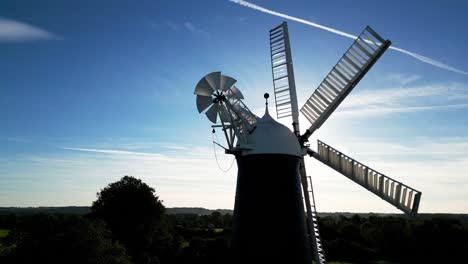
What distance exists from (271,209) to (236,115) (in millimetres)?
4831

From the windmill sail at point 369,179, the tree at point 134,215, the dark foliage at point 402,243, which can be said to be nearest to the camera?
the windmill sail at point 369,179

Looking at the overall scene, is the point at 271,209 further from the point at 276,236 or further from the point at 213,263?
the point at 213,263

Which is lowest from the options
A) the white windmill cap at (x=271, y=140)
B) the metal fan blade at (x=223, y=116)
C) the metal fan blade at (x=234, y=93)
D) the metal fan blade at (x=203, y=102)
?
the white windmill cap at (x=271, y=140)

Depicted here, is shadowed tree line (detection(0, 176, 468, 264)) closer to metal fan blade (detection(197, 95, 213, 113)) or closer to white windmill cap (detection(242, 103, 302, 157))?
white windmill cap (detection(242, 103, 302, 157))

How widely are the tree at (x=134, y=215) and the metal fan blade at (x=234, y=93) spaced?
28974mm

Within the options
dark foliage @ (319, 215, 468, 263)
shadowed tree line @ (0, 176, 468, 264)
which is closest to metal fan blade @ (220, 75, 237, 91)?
shadowed tree line @ (0, 176, 468, 264)

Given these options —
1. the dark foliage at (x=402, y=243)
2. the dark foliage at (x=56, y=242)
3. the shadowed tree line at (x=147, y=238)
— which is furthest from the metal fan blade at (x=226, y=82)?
the dark foliage at (x=402, y=243)

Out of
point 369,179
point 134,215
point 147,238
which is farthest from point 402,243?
point 369,179

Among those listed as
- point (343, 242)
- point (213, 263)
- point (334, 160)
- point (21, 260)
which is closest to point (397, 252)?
point (343, 242)

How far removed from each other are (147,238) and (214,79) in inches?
1254

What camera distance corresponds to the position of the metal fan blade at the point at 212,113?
19852 mm

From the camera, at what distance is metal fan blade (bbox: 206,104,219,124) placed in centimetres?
1985

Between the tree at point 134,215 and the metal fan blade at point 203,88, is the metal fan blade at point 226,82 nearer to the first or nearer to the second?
the metal fan blade at point 203,88

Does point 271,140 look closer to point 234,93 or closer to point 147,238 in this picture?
point 234,93
